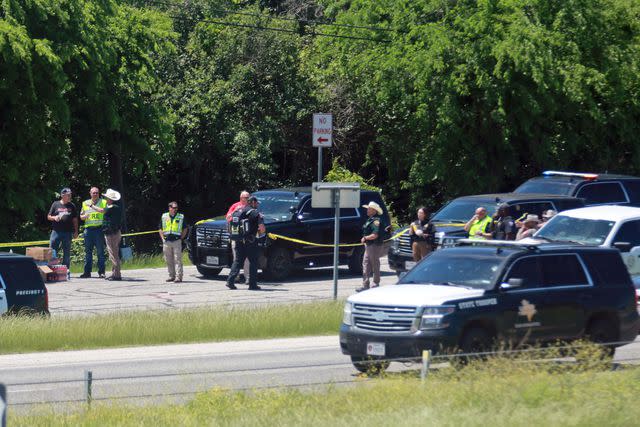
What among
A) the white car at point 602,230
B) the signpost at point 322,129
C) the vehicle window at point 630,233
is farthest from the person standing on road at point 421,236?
the vehicle window at point 630,233

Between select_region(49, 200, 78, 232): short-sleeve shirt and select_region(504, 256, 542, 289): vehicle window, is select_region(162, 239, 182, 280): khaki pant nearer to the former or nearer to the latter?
select_region(49, 200, 78, 232): short-sleeve shirt

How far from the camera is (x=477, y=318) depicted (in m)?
13.1

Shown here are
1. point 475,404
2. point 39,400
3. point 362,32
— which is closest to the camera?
point 475,404

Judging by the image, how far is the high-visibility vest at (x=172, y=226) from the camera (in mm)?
23859

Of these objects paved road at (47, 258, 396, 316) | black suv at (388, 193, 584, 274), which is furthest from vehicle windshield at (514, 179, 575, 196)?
paved road at (47, 258, 396, 316)

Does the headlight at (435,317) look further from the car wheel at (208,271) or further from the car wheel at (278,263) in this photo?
the car wheel at (208,271)

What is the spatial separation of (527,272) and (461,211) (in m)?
10.2

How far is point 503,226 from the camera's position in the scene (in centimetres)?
2169

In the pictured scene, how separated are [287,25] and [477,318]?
29.1 m

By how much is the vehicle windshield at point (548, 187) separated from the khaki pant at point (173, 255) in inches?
330

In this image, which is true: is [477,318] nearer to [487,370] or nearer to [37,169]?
[487,370]

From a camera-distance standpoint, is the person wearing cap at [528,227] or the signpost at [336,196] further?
the person wearing cap at [528,227]

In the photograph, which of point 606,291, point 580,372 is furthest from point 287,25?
point 580,372

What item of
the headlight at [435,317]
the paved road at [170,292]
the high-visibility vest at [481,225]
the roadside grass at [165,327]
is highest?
the high-visibility vest at [481,225]
